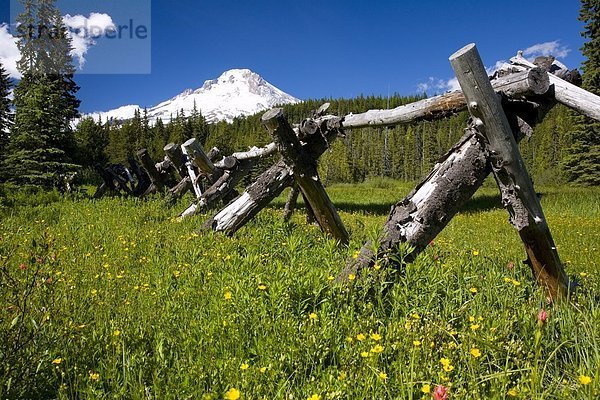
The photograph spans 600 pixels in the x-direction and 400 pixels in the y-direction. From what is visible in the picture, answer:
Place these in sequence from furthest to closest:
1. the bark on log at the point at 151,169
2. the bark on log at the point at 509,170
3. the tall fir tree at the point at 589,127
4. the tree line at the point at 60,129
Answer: the tall fir tree at the point at 589,127
the tree line at the point at 60,129
the bark on log at the point at 151,169
the bark on log at the point at 509,170

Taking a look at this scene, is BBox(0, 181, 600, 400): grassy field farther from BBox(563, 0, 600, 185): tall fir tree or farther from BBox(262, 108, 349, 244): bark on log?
BBox(563, 0, 600, 185): tall fir tree

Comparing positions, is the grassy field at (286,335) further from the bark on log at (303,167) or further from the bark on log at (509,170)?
the bark on log at (303,167)

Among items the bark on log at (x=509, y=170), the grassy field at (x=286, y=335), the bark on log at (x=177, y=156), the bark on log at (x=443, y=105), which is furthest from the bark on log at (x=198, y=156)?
the bark on log at (x=509, y=170)

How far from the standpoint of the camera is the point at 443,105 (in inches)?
159

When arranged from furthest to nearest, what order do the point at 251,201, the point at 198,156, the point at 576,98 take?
the point at 198,156 → the point at 251,201 → the point at 576,98

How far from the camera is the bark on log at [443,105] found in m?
3.35

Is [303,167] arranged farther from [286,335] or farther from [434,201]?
[286,335]

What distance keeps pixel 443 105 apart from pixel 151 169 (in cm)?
1061

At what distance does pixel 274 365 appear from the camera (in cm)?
225

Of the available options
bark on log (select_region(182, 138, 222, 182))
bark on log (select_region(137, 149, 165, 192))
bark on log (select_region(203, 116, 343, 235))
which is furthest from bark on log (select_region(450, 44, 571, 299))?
bark on log (select_region(137, 149, 165, 192))

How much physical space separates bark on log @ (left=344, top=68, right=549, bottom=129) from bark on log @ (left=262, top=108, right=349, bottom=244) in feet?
2.56

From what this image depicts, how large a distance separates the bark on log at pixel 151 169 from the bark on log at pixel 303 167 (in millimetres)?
7994

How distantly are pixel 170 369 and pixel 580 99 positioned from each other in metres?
3.76

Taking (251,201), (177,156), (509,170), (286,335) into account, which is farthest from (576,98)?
(177,156)
